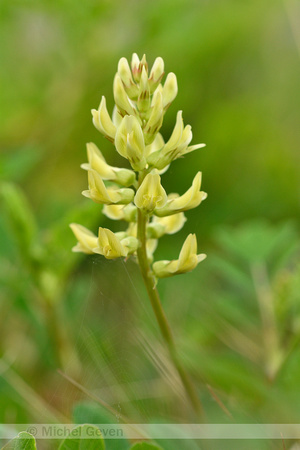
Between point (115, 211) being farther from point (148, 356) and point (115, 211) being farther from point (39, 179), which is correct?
point (39, 179)

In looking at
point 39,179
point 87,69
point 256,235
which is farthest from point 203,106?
point 256,235

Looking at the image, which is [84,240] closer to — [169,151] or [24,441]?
[169,151]

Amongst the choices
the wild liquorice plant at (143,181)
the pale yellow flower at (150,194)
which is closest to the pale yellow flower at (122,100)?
the wild liquorice plant at (143,181)

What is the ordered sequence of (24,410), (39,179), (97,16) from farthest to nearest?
(97,16) < (39,179) < (24,410)

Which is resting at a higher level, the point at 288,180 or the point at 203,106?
the point at 203,106

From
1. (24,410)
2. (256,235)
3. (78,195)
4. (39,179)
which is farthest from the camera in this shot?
(39,179)

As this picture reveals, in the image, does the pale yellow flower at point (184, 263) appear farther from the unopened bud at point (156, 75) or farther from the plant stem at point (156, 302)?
the unopened bud at point (156, 75)

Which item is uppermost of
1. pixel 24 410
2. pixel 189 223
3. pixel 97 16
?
pixel 97 16

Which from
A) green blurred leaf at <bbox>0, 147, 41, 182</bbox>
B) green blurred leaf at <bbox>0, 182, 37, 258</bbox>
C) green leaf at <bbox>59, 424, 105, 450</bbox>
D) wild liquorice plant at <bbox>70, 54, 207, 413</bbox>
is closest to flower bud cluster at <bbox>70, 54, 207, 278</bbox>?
wild liquorice plant at <bbox>70, 54, 207, 413</bbox>
